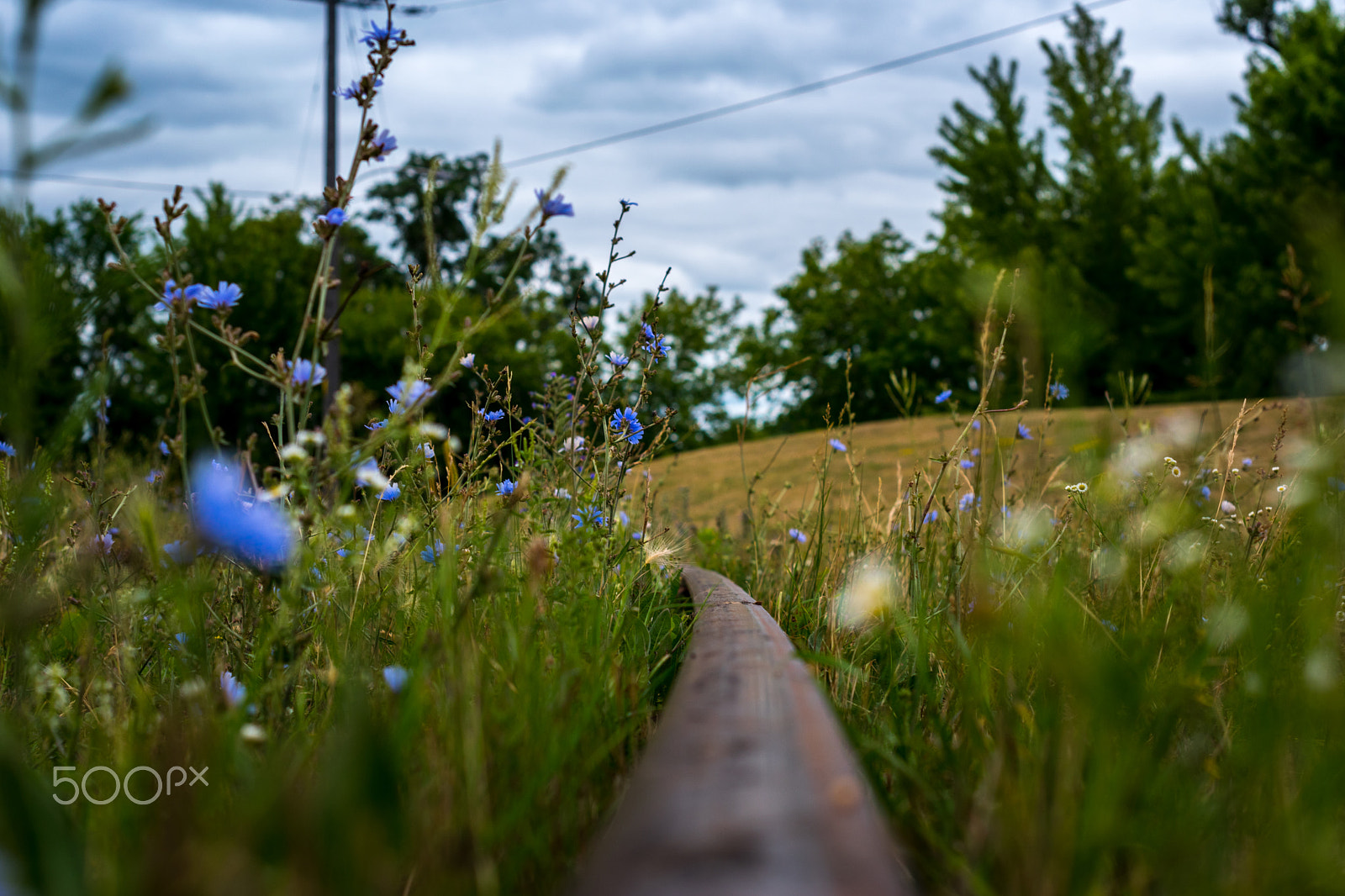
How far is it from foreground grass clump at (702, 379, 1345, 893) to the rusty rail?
16 centimetres

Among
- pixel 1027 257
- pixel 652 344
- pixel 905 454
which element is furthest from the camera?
pixel 1027 257

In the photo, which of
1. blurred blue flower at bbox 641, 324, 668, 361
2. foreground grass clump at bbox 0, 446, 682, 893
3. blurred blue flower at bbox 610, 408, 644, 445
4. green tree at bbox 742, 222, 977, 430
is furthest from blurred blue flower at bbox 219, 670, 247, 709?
green tree at bbox 742, 222, 977, 430

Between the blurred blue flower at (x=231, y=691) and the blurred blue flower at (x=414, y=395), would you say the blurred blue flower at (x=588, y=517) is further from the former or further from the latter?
the blurred blue flower at (x=231, y=691)

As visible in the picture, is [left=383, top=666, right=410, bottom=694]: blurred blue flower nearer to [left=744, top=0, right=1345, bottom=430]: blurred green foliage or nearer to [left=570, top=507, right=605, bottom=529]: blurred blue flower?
[left=570, top=507, right=605, bottom=529]: blurred blue flower

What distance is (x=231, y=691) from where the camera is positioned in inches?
55.1

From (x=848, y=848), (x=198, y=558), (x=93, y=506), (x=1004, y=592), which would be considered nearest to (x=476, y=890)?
(x=848, y=848)

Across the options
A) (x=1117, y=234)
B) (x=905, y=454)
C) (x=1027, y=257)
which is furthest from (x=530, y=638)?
(x=1117, y=234)

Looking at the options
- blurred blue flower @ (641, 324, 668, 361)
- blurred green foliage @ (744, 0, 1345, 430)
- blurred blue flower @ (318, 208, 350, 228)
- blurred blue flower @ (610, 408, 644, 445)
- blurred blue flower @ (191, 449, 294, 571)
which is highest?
blurred green foliage @ (744, 0, 1345, 430)

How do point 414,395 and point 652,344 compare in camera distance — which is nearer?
point 414,395

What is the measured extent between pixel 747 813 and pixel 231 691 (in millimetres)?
990

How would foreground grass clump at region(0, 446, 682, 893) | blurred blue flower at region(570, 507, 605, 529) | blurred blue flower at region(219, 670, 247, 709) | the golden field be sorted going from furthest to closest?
the golden field → blurred blue flower at region(570, 507, 605, 529) → blurred blue flower at region(219, 670, 247, 709) → foreground grass clump at region(0, 446, 682, 893)

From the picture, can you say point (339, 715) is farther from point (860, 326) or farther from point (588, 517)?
point (860, 326)

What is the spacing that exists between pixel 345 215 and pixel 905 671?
1.67 metres

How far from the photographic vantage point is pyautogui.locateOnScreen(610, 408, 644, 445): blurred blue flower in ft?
7.54
